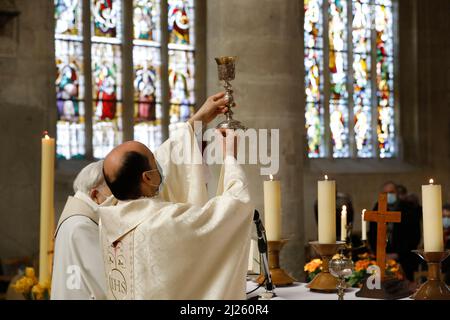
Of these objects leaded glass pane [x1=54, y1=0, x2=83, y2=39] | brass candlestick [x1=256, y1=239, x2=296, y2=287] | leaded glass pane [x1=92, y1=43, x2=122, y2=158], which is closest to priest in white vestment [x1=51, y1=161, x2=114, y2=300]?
brass candlestick [x1=256, y1=239, x2=296, y2=287]

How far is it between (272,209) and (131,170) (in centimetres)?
110

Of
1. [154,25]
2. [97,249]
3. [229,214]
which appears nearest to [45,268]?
[97,249]

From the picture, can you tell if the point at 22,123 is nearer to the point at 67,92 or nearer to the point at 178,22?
the point at 67,92

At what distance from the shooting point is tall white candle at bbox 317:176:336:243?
3643 millimetres

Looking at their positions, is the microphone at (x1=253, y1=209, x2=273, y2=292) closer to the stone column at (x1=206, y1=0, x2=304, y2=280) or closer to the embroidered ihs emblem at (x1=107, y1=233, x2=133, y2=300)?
the embroidered ihs emblem at (x1=107, y1=233, x2=133, y2=300)

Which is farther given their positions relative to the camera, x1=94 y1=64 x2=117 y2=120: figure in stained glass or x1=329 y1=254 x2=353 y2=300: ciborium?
x1=94 y1=64 x2=117 y2=120: figure in stained glass

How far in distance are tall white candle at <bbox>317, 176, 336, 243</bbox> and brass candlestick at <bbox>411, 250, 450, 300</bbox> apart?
424mm

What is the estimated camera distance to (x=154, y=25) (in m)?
12.5

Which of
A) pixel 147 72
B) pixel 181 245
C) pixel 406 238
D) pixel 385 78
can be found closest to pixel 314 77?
pixel 385 78

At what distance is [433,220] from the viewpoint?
336cm

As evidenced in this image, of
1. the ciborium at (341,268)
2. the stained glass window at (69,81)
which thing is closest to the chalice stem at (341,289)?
the ciborium at (341,268)

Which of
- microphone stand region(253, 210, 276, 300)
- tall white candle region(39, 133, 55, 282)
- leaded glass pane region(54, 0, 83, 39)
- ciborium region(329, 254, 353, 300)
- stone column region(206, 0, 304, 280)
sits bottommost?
ciborium region(329, 254, 353, 300)

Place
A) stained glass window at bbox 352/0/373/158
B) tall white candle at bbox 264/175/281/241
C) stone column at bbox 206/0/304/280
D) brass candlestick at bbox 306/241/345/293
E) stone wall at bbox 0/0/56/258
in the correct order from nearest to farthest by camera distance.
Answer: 1. brass candlestick at bbox 306/241/345/293
2. tall white candle at bbox 264/175/281/241
3. stone column at bbox 206/0/304/280
4. stone wall at bbox 0/0/56/258
5. stained glass window at bbox 352/0/373/158

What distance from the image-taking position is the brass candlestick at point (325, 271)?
12.1 feet
